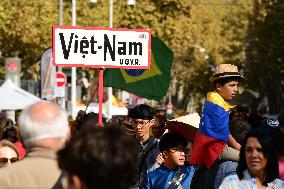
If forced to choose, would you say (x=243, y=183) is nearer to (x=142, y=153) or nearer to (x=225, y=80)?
(x=225, y=80)

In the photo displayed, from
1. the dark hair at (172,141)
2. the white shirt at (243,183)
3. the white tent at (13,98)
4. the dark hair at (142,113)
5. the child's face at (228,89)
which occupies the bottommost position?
the white tent at (13,98)

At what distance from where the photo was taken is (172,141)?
28.9 ft

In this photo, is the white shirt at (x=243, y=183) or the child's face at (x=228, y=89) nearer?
the white shirt at (x=243, y=183)

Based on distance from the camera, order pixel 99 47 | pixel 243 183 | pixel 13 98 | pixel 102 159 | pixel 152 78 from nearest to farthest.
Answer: pixel 102 159
pixel 243 183
pixel 99 47
pixel 152 78
pixel 13 98

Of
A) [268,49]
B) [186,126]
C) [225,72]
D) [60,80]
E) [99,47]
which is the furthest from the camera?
[268,49]

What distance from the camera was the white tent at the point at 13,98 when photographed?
22312mm

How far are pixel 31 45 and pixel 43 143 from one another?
1627 inches

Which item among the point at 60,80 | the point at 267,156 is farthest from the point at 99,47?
the point at 60,80

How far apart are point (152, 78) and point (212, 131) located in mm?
6059

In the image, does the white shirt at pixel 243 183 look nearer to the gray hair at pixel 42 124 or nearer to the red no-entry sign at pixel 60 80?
the gray hair at pixel 42 124

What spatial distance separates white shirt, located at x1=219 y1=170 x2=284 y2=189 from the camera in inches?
261

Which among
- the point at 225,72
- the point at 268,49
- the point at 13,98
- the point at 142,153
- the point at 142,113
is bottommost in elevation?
the point at 268,49

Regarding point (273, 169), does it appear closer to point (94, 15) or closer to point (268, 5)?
point (94, 15)

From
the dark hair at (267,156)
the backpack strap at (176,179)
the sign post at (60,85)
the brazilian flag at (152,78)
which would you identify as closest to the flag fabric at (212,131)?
the backpack strap at (176,179)
